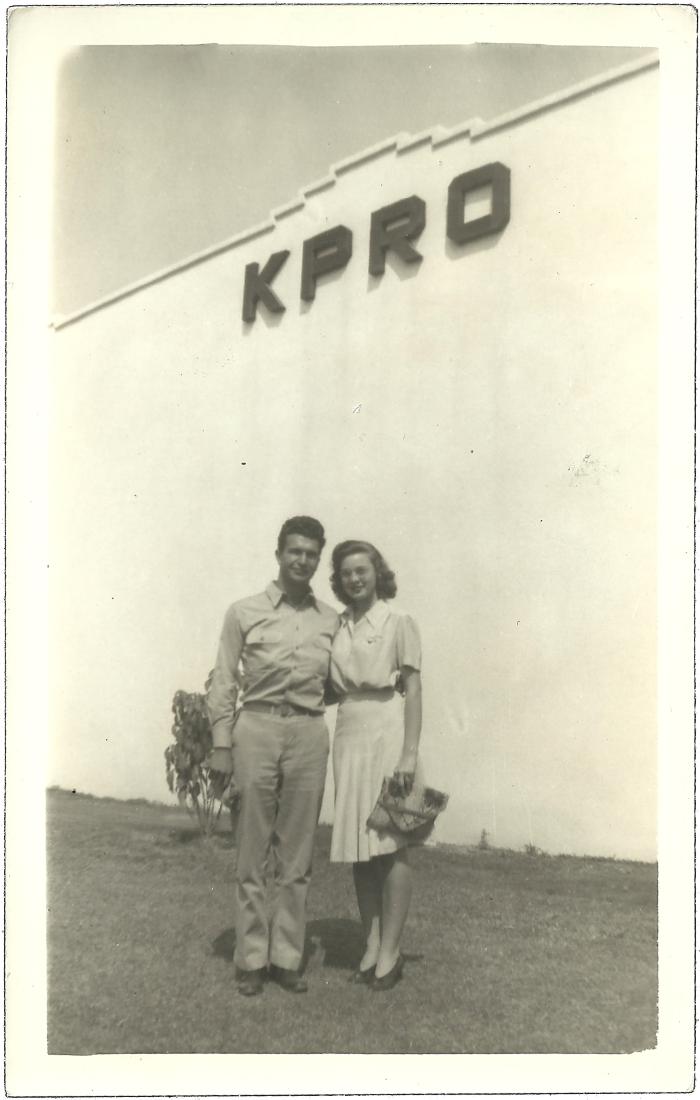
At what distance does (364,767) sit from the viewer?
3.53 metres

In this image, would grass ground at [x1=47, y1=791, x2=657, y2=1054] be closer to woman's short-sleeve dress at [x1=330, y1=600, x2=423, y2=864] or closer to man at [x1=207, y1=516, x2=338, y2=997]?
man at [x1=207, y1=516, x2=338, y2=997]

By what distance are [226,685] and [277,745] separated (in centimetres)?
30

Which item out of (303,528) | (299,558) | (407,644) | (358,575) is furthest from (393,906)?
(303,528)

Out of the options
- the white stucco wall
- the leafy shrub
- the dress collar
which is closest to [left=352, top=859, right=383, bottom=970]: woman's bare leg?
the dress collar

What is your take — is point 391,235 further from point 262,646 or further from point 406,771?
Result: point 406,771

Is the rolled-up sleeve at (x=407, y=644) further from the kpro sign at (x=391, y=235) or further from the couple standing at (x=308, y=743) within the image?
the kpro sign at (x=391, y=235)

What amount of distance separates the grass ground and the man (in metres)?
0.20

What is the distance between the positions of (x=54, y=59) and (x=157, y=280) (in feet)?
8.02

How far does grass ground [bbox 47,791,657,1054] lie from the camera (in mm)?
3375

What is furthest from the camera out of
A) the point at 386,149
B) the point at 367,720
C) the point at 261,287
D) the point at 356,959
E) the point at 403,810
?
the point at 261,287

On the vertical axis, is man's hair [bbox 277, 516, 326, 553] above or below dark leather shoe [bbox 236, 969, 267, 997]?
above

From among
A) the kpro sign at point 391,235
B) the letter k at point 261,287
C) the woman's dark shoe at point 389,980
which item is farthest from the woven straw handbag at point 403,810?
the letter k at point 261,287

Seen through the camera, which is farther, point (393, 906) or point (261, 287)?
point (261, 287)

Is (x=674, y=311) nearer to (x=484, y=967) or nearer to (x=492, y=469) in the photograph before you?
(x=492, y=469)
